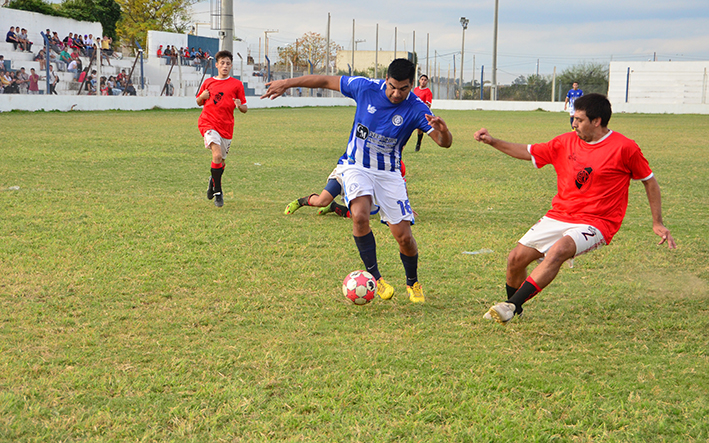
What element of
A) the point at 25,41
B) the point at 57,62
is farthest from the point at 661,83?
the point at 25,41

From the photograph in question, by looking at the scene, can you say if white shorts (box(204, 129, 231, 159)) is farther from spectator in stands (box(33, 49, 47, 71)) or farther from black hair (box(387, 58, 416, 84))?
spectator in stands (box(33, 49, 47, 71))

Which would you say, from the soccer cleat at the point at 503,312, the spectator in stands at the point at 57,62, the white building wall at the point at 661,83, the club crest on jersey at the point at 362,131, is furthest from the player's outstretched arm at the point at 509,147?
the white building wall at the point at 661,83

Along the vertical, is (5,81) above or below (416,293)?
above

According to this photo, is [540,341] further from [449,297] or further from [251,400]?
[251,400]

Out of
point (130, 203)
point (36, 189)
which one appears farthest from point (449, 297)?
point (36, 189)

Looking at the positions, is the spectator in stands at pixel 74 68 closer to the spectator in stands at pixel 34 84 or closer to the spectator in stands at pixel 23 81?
the spectator in stands at pixel 34 84

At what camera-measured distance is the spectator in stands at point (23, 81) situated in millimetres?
24156

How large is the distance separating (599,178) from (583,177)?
4.0 inches

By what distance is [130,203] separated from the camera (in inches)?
328

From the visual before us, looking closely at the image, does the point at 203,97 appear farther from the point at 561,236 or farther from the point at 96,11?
the point at 96,11

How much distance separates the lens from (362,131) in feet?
16.7

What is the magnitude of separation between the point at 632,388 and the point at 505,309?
0.89 meters

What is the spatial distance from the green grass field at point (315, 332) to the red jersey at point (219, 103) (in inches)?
43.1

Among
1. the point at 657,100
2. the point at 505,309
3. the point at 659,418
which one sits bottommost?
the point at 659,418
